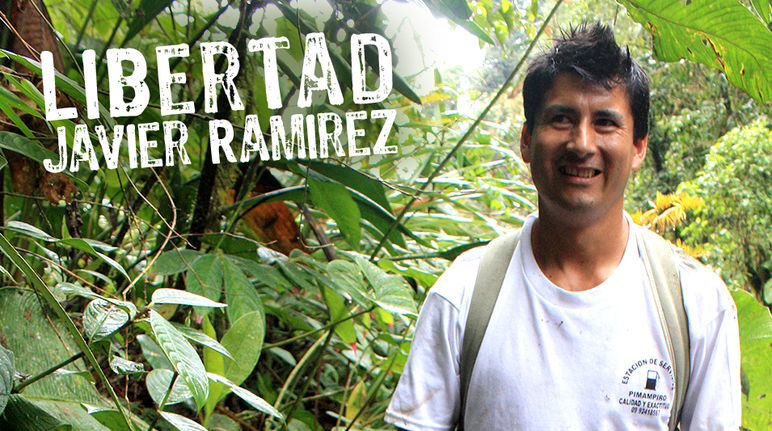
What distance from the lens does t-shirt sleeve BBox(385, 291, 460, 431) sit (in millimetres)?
846

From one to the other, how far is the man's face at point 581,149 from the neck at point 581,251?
0.02 metres

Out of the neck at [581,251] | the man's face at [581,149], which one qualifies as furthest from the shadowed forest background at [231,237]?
the neck at [581,251]

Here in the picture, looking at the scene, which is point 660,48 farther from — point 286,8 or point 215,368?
point 215,368

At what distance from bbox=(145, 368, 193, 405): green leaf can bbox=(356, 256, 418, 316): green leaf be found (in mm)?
369

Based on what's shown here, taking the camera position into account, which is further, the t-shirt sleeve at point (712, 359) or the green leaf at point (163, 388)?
the t-shirt sleeve at point (712, 359)

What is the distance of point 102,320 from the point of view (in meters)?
0.51

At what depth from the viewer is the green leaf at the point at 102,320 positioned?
1.64 ft

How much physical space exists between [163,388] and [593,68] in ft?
1.94

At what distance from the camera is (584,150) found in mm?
826

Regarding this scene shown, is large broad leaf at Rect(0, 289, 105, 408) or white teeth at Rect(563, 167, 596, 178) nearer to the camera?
large broad leaf at Rect(0, 289, 105, 408)

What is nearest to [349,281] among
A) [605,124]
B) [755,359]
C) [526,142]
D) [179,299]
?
[526,142]

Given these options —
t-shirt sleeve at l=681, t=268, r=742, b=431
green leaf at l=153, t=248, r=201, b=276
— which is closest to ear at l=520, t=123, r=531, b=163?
t-shirt sleeve at l=681, t=268, r=742, b=431

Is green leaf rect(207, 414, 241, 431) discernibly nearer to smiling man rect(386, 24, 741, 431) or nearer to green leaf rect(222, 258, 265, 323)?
green leaf rect(222, 258, 265, 323)

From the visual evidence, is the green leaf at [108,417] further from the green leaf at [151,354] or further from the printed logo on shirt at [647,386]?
the printed logo on shirt at [647,386]
